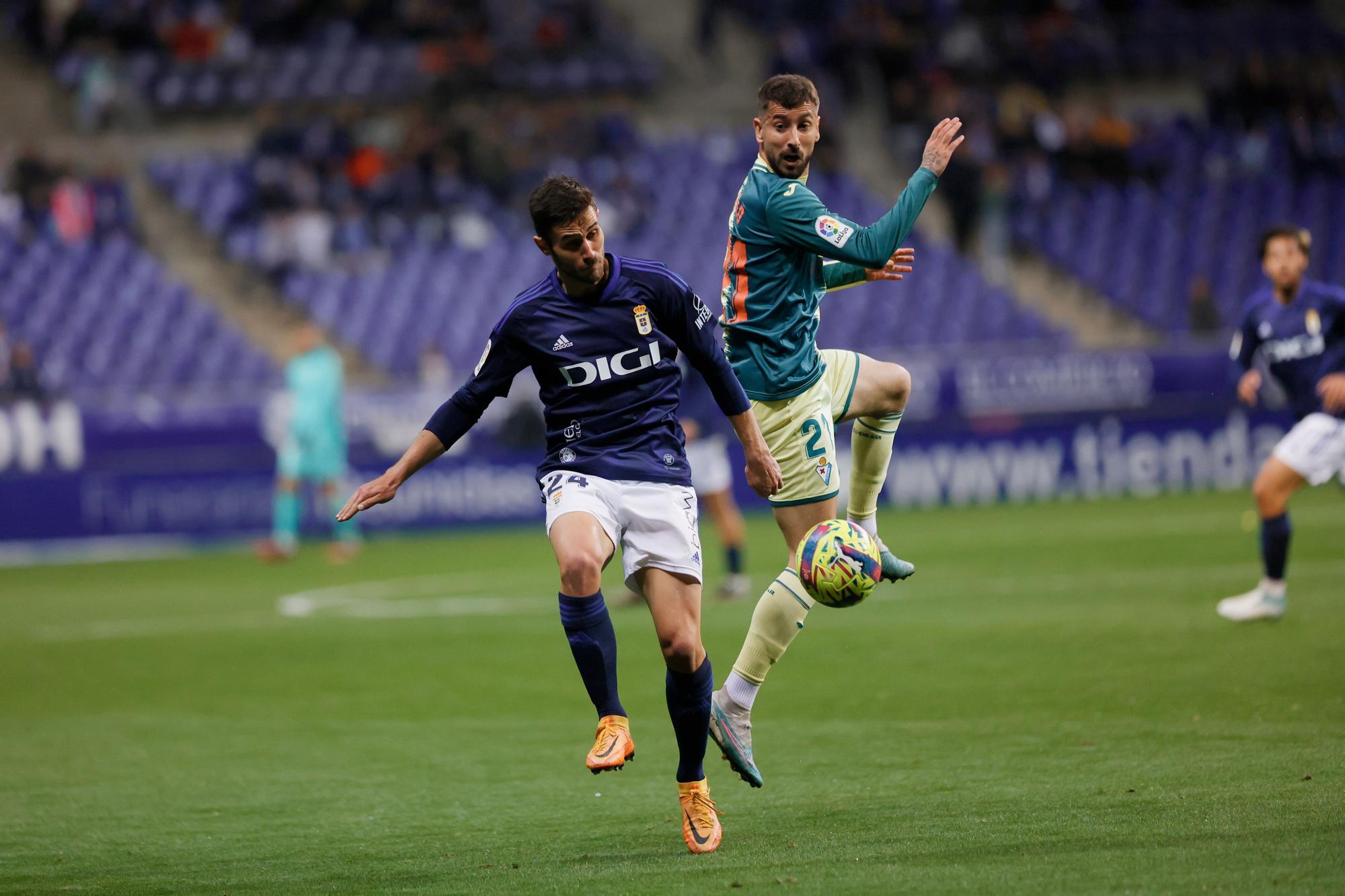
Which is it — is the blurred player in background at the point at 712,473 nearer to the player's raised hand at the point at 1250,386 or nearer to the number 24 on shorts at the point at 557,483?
the player's raised hand at the point at 1250,386

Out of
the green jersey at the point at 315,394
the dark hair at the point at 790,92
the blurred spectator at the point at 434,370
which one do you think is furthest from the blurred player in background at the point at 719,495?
the blurred spectator at the point at 434,370

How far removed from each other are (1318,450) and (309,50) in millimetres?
22055

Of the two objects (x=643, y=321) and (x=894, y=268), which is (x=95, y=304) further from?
(x=643, y=321)

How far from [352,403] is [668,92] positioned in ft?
35.4

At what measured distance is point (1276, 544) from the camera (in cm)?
990

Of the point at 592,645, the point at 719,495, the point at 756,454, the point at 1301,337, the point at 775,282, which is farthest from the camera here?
the point at 719,495

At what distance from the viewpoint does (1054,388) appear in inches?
838

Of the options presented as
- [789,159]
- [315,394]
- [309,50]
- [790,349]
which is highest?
[309,50]

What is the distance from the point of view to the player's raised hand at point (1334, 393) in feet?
31.8

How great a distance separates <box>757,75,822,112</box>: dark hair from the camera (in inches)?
247

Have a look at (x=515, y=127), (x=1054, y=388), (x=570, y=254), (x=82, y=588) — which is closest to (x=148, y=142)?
(x=515, y=127)

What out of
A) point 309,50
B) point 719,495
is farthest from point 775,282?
point 309,50

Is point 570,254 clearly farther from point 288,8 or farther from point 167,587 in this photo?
point 288,8

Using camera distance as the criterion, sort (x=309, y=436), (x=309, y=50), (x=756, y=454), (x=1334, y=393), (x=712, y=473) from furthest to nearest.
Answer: (x=309, y=50)
(x=309, y=436)
(x=712, y=473)
(x=1334, y=393)
(x=756, y=454)
